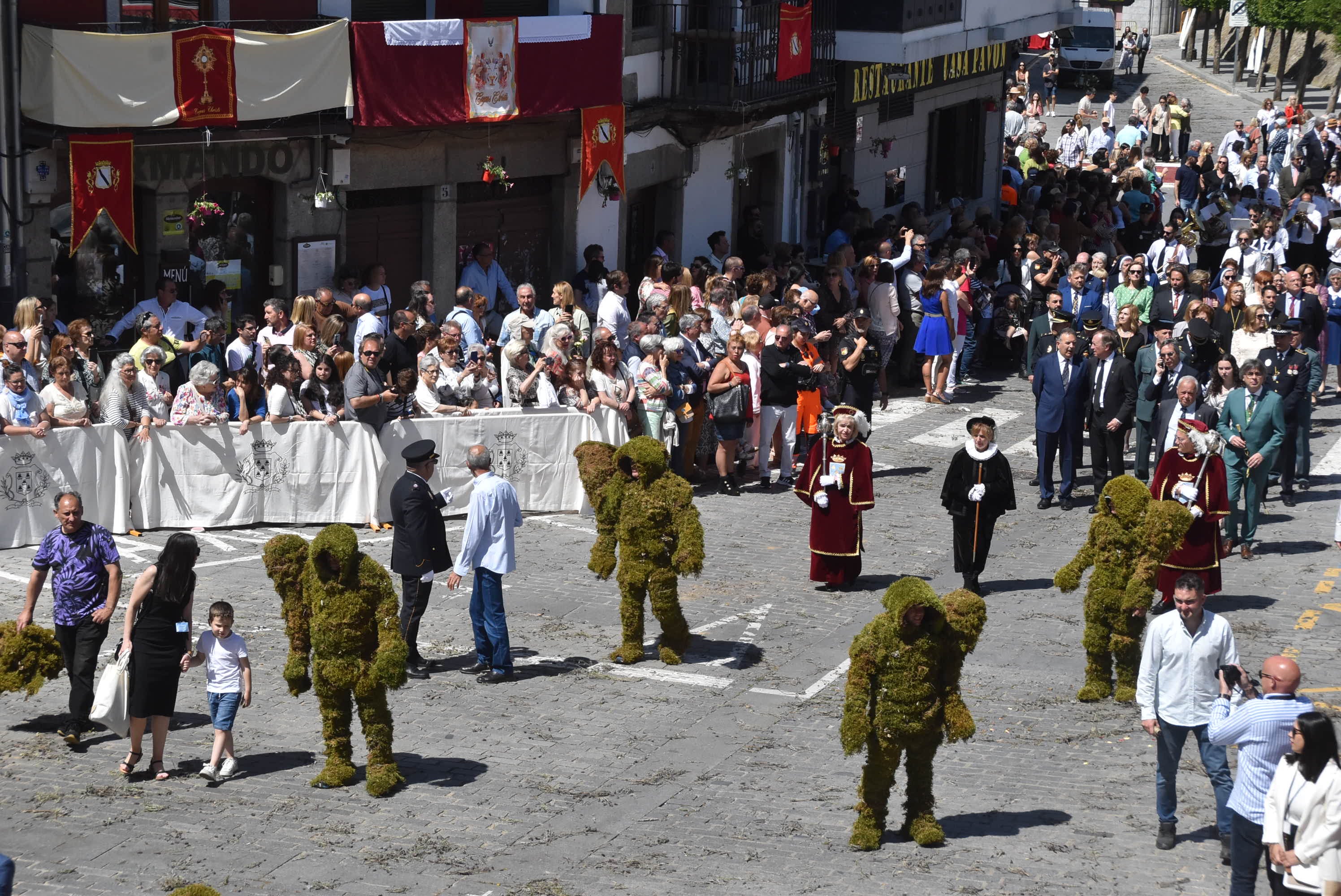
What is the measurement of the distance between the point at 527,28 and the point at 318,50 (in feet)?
9.81

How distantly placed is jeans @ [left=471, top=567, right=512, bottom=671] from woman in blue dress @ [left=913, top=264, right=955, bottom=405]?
10453 millimetres

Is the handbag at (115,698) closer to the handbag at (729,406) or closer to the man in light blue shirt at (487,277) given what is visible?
the handbag at (729,406)

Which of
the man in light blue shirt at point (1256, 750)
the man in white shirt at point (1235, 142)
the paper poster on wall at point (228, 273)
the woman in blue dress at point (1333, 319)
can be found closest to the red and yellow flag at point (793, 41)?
the woman in blue dress at point (1333, 319)

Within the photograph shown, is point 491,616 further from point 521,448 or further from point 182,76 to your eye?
point 182,76

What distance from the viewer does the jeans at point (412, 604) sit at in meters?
13.1

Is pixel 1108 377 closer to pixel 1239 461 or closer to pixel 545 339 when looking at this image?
pixel 1239 461

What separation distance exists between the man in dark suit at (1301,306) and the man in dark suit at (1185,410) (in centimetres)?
585

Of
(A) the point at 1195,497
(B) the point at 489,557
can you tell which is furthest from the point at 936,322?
(B) the point at 489,557

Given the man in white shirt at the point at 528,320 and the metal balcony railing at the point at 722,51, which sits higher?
the metal balcony railing at the point at 722,51

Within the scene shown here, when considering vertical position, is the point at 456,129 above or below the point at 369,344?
above

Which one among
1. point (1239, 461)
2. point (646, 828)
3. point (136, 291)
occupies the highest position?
point (136, 291)

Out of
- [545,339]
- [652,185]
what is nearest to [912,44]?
[652,185]

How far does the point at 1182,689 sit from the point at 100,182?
37.4ft

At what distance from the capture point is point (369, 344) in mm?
16422
